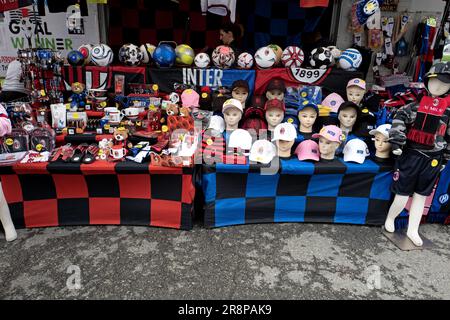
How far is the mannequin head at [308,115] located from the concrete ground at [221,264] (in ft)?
3.49

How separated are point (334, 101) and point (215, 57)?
4.90 ft

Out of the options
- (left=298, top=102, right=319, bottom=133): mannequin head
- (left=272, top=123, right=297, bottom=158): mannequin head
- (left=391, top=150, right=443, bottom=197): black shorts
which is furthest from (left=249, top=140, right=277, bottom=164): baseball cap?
(left=391, top=150, right=443, bottom=197): black shorts

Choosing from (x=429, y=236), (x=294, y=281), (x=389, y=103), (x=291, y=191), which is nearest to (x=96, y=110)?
(x=291, y=191)

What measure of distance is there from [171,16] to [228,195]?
3493 mm

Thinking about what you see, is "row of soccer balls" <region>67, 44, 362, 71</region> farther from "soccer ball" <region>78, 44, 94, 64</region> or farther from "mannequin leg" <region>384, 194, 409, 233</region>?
"mannequin leg" <region>384, 194, 409, 233</region>

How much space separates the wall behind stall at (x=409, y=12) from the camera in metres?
5.02

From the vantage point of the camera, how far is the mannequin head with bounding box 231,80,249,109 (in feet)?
12.0

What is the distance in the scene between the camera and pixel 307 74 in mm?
3998

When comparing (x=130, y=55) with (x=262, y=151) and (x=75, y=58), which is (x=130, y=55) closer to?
(x=75, y=58)

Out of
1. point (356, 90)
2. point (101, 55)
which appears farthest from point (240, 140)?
point (101, 55)

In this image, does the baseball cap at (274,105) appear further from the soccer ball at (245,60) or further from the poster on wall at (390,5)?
the poster on wall at (390,5)

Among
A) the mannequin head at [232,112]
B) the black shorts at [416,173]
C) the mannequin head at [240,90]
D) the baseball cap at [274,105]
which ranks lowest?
the black shorts at [416,173]

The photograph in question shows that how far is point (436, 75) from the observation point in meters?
2.68

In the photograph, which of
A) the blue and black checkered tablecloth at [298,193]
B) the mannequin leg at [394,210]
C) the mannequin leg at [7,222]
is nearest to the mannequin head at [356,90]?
the blue and black checkered tablecloth at [298,193]
